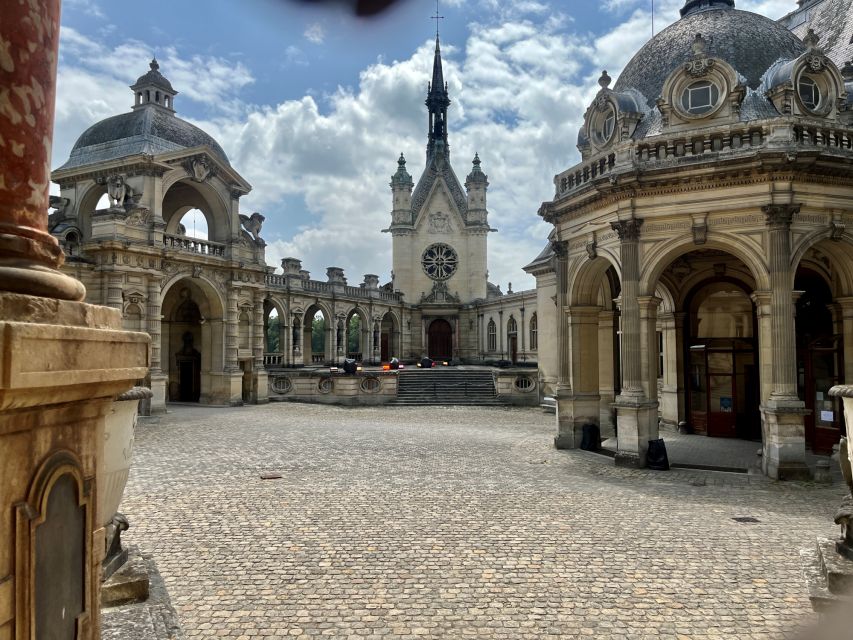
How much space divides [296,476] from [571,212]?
10.6m

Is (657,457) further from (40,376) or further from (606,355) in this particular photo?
(40,376)

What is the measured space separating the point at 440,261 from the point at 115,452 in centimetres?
4745

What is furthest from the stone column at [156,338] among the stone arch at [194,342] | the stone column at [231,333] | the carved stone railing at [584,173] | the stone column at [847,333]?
the stone column at [847,333]

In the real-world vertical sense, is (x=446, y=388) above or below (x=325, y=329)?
below

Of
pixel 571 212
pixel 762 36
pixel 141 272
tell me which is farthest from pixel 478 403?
pixel 762 36

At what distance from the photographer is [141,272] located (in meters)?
24.9

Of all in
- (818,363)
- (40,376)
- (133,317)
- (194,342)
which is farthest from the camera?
(194,342)

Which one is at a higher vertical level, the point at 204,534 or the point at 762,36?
the point at 762,36

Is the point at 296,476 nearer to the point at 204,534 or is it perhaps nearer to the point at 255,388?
the point at 204,534

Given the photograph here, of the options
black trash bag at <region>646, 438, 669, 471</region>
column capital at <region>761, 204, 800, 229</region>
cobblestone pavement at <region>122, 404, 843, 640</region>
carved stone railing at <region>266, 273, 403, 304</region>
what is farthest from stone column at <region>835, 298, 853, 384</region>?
carved stone railing at <region>266, 273, 403, 304</region>

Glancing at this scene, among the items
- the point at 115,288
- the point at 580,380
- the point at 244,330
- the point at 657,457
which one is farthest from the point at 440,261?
the point at 657,457

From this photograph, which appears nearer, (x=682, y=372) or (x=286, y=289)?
(x=682, y=372)

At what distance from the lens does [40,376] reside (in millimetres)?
2465

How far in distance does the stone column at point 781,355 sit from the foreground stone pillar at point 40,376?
13.7 meters
